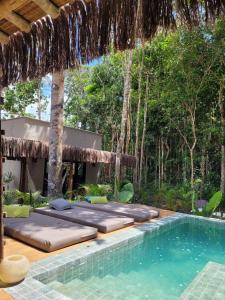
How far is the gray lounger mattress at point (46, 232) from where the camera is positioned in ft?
13.5

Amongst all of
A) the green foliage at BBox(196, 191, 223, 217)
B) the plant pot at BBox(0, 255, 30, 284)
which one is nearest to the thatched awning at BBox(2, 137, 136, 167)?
the green foliage at BBox(196, 191, 223, 217)

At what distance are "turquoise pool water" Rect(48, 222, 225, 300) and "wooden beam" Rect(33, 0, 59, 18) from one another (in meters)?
3.27

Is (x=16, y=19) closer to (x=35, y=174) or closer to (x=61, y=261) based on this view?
(x=61, y=261)

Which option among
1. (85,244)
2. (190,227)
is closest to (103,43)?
(85,244)

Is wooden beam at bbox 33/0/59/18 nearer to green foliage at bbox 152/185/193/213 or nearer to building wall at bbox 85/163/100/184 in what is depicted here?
green foliage at bbox 152/185/193/213

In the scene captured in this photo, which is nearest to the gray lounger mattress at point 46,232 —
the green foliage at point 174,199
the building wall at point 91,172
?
the green foliage at point 174,199

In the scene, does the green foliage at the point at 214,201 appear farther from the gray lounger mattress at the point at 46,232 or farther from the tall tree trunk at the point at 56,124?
the gray lounger mattress at the point at 46,232

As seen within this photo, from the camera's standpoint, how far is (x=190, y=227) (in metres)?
7.27

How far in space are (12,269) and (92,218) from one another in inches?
164

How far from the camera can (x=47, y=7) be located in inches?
53.3

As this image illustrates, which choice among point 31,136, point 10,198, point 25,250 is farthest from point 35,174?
point 25,250

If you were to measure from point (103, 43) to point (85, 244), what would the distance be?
3.25 meters

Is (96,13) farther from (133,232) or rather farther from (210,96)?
(210,96)

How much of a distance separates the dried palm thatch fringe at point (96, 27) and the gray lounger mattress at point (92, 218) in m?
3.01
